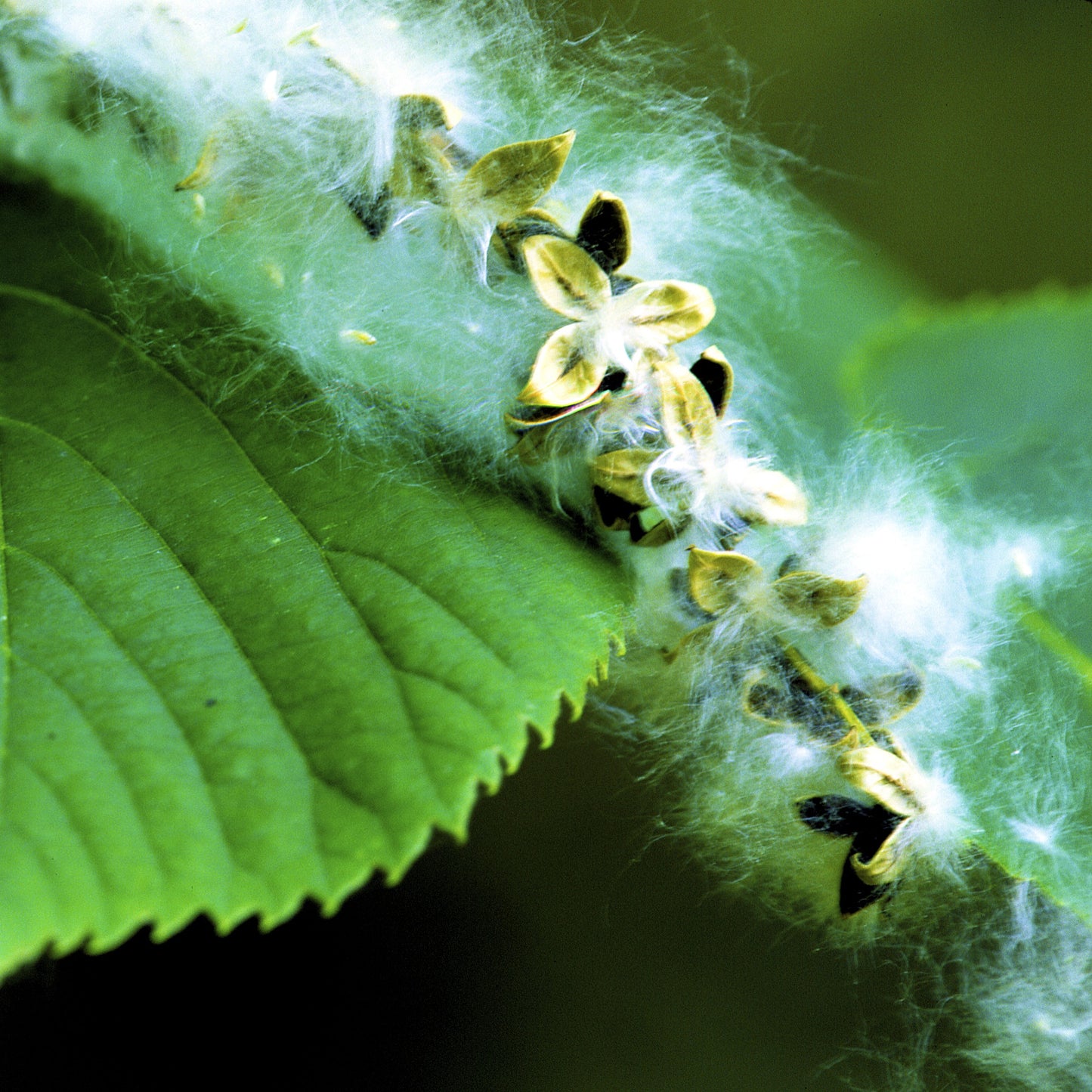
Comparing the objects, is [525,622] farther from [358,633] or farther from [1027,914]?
[1027,914]


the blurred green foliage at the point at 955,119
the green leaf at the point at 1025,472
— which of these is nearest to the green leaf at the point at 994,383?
the green leaf at the point at 1025,472

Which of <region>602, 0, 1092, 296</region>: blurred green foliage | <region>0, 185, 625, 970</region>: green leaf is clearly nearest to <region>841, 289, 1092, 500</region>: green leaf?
<region>602, 0, 1092, 296</region>: blurred green foliage

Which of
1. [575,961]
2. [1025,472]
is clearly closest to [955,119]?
[1025,472]

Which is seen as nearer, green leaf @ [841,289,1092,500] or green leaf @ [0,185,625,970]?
green leaf @ [0,185,625,970]

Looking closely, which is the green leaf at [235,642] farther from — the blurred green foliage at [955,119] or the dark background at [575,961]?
the blurred green foliage at [955,119]

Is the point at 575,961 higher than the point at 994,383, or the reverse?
the point at 994,383

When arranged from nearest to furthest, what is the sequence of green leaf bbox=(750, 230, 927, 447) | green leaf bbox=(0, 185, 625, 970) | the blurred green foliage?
green leaf bbox=(0, 185, 625, 970) → green leaf bbox=(750, 230, 927, 447) → the blurred green foliage

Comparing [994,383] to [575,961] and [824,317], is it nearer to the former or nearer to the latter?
[824,317]

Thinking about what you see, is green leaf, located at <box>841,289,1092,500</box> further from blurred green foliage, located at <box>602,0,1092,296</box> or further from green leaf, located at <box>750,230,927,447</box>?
blurred green foliage, located at <box>602,0,1092,296</box>
